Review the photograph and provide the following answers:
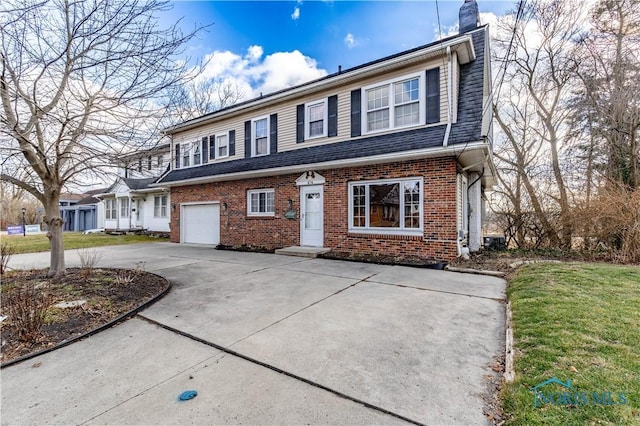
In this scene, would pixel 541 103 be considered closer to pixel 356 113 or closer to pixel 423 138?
pixel 423 138

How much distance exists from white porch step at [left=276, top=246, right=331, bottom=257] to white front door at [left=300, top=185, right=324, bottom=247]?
30 centimetres

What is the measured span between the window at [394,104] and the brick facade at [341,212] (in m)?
1.38

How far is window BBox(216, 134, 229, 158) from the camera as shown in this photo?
13.0m

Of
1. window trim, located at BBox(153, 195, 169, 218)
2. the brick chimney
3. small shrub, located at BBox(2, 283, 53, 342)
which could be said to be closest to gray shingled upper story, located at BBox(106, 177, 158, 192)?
window trim, located at BBox(153, 195, 169, 218)

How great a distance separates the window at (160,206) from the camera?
1852cm

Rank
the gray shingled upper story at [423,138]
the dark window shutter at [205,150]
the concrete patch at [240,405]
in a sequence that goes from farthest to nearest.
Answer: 1. the dark window shutter at [205,150]
2. the gray shingled upper story at [423,138]
3. the concrete patch at [240,405]

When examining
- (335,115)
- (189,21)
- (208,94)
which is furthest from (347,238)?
(208,94)

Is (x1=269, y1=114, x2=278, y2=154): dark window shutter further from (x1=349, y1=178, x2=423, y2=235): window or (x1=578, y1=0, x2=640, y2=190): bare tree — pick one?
(x1=578, y1=0, x2=640, y2=190): bare tree

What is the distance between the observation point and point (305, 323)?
381cm

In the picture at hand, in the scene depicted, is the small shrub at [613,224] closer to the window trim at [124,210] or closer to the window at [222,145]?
the window at [222,145]

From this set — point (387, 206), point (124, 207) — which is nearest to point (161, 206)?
point (124, 207)

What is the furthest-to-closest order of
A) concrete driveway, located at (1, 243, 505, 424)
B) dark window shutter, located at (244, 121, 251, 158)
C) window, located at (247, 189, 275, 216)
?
1. dark window shutter, located at (244, 121, 251, 158)
2. window, located at (247, 189, 275, 216)
3. concrete driveway, located at (1, 243, 505, 424)

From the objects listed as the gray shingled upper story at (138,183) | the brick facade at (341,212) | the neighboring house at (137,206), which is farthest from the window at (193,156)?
the gray shingled upper story at (138,183)

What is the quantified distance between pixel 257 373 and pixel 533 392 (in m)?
2.24
